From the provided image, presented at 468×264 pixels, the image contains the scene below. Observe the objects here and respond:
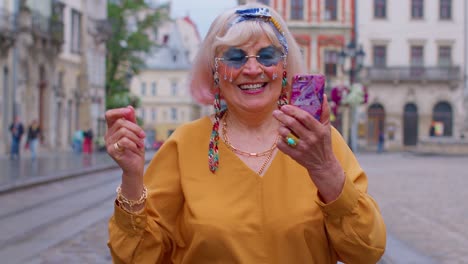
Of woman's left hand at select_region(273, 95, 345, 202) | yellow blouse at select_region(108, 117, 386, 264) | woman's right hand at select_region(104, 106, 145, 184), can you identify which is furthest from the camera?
yellow blouse at select_region(108, 117, 386, 264)

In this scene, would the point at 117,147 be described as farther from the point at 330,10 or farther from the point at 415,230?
the point at 330,10

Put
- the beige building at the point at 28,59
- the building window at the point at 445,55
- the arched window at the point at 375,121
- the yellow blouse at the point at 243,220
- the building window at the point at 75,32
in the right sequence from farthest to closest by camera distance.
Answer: the building window at the point at 445,55, the arched window at the point at 375,121, the building window at the point at 75,32, the beige building at the point at 28,59, the yellow blouse at the point at 243,220

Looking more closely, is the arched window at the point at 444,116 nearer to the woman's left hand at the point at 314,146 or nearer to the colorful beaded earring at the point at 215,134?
the colorful beaded earring at the point at 215,134

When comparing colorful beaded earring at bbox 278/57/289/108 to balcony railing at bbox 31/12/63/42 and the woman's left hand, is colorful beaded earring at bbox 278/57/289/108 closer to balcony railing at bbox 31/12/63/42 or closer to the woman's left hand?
the woman's left hand

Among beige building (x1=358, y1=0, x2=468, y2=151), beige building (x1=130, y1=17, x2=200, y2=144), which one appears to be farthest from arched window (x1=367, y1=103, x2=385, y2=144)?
beige building (x1=130, y1=17, x2=200, y2=144)

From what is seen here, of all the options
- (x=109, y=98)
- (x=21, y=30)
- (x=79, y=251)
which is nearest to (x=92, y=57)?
(x=109, y=98)

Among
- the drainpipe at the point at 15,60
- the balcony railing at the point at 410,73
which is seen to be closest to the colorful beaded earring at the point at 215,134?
the drainpipe at the point at 15,60

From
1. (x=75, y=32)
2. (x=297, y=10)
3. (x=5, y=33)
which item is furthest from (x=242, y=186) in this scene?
(x=297, y=10)

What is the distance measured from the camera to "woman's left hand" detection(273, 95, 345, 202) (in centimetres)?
240

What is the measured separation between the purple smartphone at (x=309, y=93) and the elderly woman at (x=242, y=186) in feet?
0.76

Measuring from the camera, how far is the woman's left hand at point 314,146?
240cm

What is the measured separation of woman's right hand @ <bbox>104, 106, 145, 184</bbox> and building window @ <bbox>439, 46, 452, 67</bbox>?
5527 cm

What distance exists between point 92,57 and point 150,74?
42.7 m

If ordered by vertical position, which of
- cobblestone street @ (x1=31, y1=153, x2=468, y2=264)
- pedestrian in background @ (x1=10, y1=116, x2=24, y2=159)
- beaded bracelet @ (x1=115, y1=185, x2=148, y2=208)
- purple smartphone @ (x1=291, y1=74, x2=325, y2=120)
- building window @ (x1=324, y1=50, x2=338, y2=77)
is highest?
building window @ (x1=324, y1=50, x2=338, y2=77)
